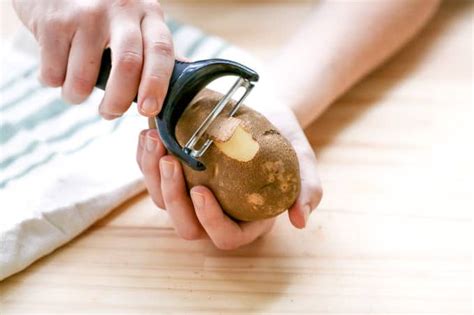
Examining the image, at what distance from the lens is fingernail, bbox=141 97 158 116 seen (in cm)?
67

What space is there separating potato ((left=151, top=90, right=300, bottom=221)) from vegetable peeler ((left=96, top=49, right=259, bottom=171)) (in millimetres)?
12

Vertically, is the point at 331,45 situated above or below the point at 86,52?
below

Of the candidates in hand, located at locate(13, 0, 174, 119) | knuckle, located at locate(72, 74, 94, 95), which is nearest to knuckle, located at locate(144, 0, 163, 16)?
hand, located at locate(13, 0, 174, 119)

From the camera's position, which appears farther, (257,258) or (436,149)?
(436,149)

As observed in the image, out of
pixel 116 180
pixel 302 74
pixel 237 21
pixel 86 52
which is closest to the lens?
pixel 86 52

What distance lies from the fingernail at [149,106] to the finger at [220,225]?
0.09m

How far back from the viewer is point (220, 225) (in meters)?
0.73

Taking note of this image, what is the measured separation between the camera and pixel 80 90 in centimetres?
74

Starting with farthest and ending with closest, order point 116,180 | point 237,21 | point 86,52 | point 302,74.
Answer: point 237,21 → point 302,74 → point 116,180 → point 86,52

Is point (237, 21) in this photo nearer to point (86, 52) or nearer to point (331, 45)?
point (331, 45)

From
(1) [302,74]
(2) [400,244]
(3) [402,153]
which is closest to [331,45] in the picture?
(1) [302,74]

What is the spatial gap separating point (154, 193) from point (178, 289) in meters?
0.11

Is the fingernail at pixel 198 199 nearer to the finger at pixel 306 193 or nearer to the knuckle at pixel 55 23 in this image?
the finger at pixel 306 193

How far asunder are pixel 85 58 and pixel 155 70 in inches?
3.7
